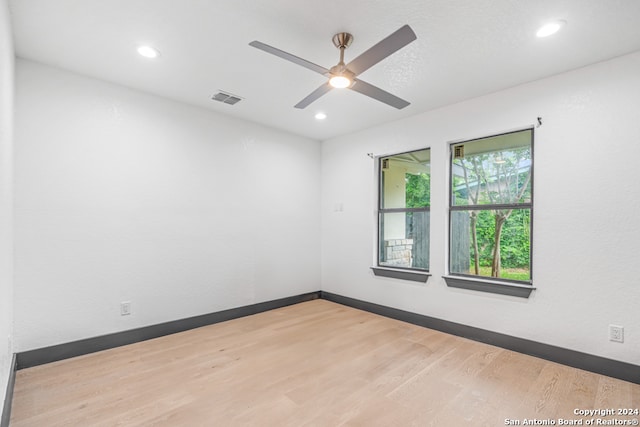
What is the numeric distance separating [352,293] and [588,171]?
3196 millimetres

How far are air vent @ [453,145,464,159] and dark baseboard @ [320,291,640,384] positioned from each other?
1983 millimetres

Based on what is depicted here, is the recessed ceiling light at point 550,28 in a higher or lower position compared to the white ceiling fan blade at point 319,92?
higher

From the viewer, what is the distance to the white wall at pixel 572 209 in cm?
258

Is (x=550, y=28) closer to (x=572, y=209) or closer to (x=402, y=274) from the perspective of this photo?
(x=572, y=209)

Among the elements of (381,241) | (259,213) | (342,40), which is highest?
(342,40)

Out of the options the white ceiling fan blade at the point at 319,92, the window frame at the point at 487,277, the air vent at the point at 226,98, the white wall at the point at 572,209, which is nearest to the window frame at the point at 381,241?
the white wall at the point at 572,209

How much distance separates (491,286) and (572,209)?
1053 mm

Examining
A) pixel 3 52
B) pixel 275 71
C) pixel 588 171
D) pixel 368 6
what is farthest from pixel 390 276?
pixel 3 52

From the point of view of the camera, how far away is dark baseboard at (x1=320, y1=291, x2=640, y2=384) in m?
2.56

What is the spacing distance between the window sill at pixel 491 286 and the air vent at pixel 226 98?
10.5ft

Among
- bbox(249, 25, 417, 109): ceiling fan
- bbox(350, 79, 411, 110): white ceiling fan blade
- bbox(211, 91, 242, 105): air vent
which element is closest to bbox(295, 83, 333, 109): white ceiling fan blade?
bbox(249, 25, 417, 109): ceiling fan

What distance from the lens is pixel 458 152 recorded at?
3.76 m

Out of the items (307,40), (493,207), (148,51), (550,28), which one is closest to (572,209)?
(493,207)

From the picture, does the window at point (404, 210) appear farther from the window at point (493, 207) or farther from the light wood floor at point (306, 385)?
the light wood floor at point (306, 385)
